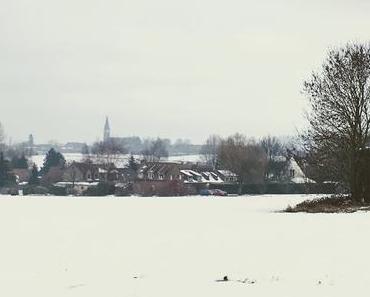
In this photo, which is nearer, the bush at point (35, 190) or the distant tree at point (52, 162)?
the bush at point (35, 190)

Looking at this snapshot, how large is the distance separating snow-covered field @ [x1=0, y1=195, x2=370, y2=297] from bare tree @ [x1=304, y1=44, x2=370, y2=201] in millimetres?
9168

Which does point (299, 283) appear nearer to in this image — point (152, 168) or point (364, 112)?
point (364, 112)

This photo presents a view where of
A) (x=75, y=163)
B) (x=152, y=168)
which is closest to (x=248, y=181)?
(x=152, y=168)

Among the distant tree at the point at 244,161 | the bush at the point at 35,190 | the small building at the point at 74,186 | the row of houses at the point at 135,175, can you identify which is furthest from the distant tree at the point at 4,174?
the distant tree at the point at 244,161

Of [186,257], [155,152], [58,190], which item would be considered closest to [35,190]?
[58,190]

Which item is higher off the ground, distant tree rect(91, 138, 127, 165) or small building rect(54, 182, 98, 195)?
distant tree rect(91, 138, 127, 165)

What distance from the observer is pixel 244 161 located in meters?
86.1

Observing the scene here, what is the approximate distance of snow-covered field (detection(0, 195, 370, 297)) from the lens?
956 cm

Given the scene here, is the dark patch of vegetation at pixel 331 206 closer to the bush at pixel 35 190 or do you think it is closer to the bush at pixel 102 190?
the bush at pixel 102 190

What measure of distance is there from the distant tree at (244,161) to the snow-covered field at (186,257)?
2603 inches

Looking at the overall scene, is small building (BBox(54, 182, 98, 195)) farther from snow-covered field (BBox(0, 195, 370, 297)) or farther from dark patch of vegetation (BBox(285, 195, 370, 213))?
snow-covered field (BBox(0, 195, 370, 297))

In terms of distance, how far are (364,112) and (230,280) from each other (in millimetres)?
20164

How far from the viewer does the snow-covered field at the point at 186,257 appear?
376 inches

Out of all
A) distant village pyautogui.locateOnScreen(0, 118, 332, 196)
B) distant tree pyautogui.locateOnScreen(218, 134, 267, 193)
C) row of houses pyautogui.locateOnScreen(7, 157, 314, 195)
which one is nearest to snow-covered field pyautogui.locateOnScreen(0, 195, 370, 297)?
distant village pyautogui.locateOnScreen(0, 118, 332, 196)
